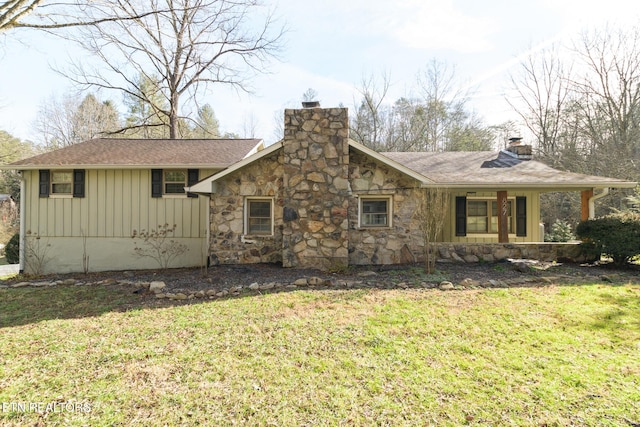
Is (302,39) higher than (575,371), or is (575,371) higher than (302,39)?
(302,39)

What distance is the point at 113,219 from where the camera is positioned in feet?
32.8

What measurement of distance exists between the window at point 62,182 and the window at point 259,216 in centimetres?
613

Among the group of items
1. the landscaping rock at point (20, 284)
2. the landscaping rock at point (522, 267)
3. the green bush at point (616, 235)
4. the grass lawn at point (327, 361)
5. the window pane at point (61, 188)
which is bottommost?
the landscaping rock at point (20, 284)

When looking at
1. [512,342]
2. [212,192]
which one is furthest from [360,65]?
[512,342]

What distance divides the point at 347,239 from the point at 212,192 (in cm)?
388

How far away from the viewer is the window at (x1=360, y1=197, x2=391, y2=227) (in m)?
8.72

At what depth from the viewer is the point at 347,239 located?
808 cm

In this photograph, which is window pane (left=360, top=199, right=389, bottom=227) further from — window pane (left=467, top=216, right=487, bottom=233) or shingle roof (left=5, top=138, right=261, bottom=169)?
shingle roof (left=5, top=138, right=261, bottom=169)

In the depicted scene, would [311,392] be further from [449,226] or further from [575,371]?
[449,226]

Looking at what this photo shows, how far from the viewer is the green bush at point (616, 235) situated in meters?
7.77

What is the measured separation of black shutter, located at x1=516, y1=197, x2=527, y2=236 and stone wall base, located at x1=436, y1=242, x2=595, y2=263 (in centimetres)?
200

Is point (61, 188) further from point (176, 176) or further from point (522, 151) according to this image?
point (522, 151)

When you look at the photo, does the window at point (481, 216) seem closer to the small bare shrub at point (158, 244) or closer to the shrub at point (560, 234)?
the shrub at point (560, 234)

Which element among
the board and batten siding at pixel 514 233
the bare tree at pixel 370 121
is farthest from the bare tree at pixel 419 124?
the board and batten siding at pixel 514 233
